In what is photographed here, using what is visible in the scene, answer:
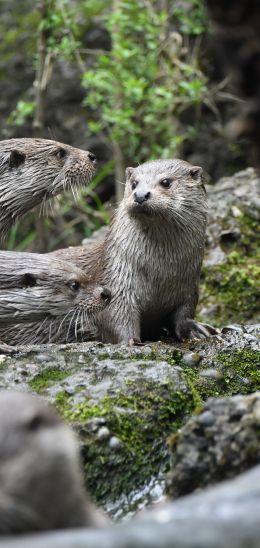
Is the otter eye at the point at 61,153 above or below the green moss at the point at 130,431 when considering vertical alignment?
above

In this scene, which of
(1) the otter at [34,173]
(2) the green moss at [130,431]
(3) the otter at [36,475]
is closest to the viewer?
(3) the otter at [36,475]

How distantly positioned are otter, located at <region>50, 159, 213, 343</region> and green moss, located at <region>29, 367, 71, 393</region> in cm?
83

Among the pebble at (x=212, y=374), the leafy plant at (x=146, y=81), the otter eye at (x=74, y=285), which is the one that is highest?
the leafy plant at (x=146, y=81)

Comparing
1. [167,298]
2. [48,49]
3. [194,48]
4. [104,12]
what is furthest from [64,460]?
[104,12]

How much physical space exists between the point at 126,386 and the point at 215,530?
2284mm

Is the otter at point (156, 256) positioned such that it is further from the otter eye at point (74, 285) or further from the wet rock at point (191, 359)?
the wet rock at point (191, 359)

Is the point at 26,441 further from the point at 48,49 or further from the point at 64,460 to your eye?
the point at 48,49

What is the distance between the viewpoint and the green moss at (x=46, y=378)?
460 cm

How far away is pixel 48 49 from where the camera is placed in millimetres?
8633

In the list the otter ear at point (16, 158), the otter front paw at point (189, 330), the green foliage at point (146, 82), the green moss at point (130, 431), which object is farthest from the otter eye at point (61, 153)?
the green foliage at point (146, 82)

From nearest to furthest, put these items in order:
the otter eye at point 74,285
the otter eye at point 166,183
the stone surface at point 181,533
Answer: the stone surface at point 181,533
the otter eye at point 74,285
the otter eye at point 166,183

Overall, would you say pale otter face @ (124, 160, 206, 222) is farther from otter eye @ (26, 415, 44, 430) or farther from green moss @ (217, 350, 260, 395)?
otter eye @ (26, 415, 44, 430)

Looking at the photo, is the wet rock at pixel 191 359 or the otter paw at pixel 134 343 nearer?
the wet rock at pixel 191 359

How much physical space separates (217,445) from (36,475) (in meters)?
1.01
